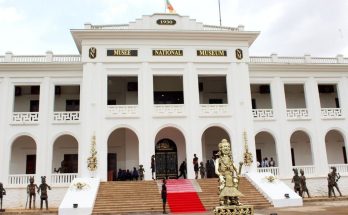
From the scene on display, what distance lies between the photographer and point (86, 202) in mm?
15477

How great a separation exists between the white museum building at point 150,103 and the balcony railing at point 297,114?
0.07 m

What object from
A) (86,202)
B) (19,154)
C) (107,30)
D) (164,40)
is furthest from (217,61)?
(19,154)

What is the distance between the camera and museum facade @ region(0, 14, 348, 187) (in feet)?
68.1

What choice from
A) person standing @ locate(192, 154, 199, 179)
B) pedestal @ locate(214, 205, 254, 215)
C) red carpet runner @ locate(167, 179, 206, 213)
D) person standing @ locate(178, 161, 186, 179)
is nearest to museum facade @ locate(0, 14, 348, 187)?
person standing @ locate(192, 154, 199, 179)

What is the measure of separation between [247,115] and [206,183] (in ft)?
17.1

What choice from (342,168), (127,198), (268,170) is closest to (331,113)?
(342,168)

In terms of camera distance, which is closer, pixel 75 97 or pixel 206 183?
pixel 206 183

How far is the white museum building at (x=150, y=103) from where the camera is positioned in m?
20.7

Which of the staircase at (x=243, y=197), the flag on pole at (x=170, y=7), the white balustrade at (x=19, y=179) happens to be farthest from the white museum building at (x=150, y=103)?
the staircase at (x=243, y=197)

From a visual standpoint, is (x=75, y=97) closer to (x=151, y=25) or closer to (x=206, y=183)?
(x=151, y=25)

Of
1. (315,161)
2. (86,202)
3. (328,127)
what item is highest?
(328,127)

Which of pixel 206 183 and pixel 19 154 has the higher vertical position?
pixel 19 154

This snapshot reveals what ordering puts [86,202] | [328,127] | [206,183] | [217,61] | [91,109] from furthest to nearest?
1. [328,127]
2. [217,61]
3. [91,109]
4. [206,183]
5. [86,202]

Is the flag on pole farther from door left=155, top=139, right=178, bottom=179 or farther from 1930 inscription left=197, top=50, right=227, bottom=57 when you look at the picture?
door left=155, top=139, right=178, bottom=179
